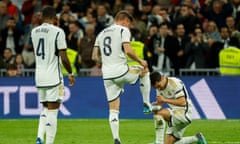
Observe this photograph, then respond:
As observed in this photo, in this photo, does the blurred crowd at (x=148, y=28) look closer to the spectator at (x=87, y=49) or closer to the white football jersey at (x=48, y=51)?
the spectator at (x=87, y=49)

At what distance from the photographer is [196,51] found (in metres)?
23.9

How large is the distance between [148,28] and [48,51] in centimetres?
1076

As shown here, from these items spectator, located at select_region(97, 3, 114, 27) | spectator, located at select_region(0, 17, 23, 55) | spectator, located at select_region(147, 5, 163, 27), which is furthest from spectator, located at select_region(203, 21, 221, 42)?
spectator, located at select_region(0, 17, 23, 55)

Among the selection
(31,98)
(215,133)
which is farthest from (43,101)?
(31,98)

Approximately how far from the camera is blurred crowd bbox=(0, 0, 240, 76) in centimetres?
2395

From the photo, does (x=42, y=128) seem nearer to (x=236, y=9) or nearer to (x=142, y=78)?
(x=142, y=78)

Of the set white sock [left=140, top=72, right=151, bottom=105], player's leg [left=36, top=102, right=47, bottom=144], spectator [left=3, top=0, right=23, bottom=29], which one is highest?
spectator [left=3, top=0, right=23, bottom=29]

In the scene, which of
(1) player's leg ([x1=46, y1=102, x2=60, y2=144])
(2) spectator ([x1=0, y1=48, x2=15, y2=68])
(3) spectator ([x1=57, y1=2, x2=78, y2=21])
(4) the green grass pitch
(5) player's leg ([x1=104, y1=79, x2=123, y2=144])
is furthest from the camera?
(3) spectator ([x1=57, y1=2, x2=78, y2=21])

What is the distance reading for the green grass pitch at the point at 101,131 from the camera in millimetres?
17344

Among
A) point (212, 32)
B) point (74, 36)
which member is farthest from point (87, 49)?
point (212, 32)

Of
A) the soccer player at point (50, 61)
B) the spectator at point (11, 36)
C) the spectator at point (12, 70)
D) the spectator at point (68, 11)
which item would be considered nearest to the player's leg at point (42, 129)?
the soccer player at point (50, 61)

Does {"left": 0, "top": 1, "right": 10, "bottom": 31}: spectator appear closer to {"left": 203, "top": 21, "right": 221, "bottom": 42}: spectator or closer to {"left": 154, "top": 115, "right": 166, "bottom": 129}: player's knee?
{"left": 203, "top": 21, "right": 221, "bottom": 42}: spectator

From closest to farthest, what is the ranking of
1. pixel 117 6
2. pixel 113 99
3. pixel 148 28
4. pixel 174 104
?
1. pixel 174 104
2. pixel 113 99
3. pixel 148 28
4. pixel 117 6

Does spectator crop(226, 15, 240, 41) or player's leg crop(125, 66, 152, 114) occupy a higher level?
spectator crop(226, 15, 240, 41)
